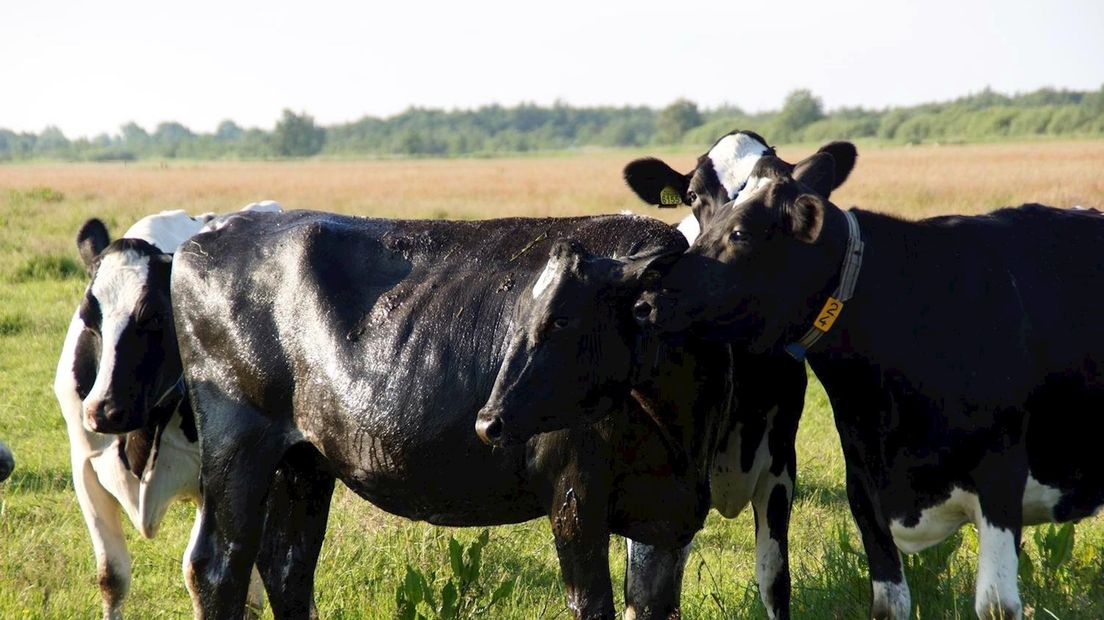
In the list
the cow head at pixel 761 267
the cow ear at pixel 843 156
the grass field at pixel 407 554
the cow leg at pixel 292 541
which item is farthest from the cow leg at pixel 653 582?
the cow ear at pixel 843 156

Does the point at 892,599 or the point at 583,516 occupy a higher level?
the point at 583,516

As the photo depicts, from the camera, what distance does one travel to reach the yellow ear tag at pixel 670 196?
629cm

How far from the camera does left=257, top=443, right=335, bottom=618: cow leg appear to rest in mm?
5176

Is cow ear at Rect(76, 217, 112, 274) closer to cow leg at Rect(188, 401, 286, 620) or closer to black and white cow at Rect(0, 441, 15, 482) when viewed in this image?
black and white cow at Rect(0, 441, 15, 482)

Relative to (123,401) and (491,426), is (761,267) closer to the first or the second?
(491,426)

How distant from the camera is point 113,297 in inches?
217

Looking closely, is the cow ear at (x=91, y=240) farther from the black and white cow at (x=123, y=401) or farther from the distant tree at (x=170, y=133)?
the distant tree at (x=170, y=133)

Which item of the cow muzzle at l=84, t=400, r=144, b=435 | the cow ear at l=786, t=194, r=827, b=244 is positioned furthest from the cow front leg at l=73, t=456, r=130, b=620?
the cow ear at l=786, t=194, r=827, b=244

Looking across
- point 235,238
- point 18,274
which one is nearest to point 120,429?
point 235,238

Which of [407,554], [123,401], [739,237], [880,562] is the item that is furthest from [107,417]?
[880,562]

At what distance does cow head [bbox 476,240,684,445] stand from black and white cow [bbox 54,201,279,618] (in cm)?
192

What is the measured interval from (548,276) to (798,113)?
95.4 metres

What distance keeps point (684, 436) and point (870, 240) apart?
4.27 feet

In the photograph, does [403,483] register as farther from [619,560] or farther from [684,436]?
[619,560]
